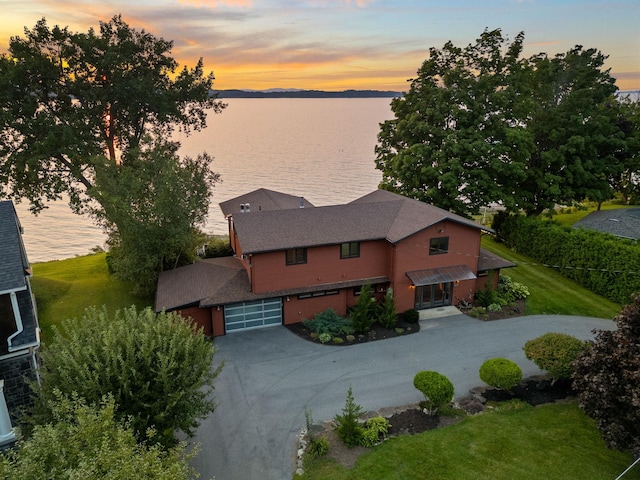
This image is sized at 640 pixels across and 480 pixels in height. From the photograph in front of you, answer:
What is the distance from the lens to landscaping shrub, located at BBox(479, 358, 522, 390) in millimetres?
16859

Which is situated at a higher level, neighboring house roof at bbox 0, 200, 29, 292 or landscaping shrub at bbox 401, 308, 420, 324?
neighboring house roof at bbox 0, 200, 29, 292

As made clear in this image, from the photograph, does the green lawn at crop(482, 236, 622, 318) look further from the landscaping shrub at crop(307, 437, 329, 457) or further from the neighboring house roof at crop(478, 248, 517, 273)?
the landscaping shrub at crop(307, 437, 329, 457)

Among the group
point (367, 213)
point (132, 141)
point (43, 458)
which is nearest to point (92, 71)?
point (132, 141)

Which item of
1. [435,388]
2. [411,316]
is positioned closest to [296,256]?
[411,316]

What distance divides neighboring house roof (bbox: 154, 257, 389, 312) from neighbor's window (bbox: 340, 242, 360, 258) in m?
1.52

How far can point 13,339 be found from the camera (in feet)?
40.5

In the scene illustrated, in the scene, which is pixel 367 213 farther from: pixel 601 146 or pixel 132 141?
pixel 601 146

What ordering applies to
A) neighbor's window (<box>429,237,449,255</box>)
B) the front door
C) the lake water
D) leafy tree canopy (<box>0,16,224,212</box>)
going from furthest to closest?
the lake water
leafy tree canopy (<box>0,16,224,212</box>)
the front door
neighbor's window (<box>429,237,449,255</box>)

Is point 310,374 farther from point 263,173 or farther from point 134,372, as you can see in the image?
point 263,173

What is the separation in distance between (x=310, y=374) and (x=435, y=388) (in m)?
5.94

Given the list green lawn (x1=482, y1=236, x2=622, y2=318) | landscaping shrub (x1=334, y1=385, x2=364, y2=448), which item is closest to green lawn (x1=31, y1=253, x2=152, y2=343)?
landscaping shrub (x1=334, y1=385, x2=364, y2=448)

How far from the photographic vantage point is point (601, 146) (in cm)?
3466

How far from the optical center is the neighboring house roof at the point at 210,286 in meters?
21.9

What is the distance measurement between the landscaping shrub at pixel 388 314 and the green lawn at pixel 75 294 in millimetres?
13645
